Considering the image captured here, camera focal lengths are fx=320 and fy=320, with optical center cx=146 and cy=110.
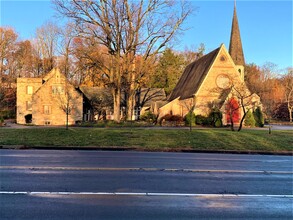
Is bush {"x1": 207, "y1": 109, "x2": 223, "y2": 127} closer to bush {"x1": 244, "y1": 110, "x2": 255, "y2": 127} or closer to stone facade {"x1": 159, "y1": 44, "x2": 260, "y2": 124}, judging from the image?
stone facade {"x1": 159, "y1": 44, "x2": 260, "y2": 124}

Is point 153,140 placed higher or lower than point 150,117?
lower

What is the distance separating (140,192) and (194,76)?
41.9 meters

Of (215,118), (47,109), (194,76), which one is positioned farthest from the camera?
(194,76)

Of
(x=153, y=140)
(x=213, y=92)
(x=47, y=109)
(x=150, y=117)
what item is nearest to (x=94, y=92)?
(x=47, y=109)

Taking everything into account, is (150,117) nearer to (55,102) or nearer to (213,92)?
(213,92)

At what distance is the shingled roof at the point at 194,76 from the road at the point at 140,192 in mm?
33869

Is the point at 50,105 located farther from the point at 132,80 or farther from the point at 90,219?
the point at 90,219

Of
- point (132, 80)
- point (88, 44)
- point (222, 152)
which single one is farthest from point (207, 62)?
point (222, 152)

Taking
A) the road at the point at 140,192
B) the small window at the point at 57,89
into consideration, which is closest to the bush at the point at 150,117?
the small window at the point at 57,89

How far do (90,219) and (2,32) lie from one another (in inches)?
2409

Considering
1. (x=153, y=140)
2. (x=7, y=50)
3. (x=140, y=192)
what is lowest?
(x=140, y=192)

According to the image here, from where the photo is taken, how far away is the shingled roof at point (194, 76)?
4378cm

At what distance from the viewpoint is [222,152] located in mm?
17453

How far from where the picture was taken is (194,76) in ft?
157
